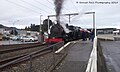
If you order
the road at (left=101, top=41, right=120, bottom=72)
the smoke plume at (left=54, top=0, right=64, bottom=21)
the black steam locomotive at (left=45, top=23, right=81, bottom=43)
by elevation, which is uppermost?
the smoke plume at (left=54, top=0, right=64, bottom=21)

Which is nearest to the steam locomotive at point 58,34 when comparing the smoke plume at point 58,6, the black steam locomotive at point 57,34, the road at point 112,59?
the black steam locomotive at point 57,34

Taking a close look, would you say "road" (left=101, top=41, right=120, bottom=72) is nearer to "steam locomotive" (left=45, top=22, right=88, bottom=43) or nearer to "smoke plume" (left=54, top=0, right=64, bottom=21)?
"steam locomotive" (left=45, top=22, right=88, bottom=43)

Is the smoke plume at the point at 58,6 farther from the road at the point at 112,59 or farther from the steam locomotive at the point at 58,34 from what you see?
the road at the point at 112,59

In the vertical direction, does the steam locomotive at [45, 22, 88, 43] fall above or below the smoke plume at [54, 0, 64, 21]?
below

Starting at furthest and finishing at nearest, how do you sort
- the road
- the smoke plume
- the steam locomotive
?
the steam locomotive → the smoke plume → the road

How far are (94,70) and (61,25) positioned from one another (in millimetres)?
23422

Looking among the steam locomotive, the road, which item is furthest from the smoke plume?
the road

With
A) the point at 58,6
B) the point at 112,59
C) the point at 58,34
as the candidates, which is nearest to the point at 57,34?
the point at 58,34

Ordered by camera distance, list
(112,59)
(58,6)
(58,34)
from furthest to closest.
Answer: (58,34) < (58,6) < (112,59)

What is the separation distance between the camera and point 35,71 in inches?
450

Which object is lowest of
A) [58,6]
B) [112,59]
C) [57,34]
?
[112,59]

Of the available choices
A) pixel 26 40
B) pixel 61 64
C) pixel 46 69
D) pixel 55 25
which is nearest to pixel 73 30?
pixel 55 25

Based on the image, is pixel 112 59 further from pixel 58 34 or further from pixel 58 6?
pixel 58 6

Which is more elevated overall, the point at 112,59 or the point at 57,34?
the point at 57,34
